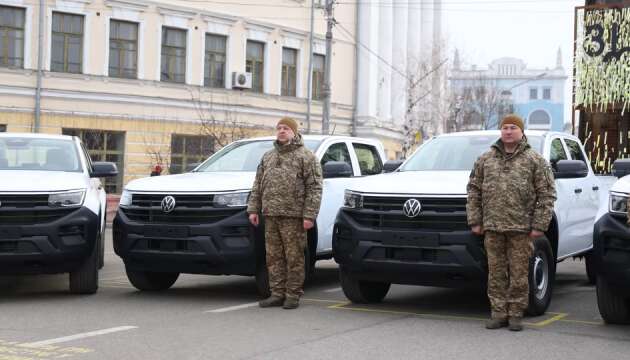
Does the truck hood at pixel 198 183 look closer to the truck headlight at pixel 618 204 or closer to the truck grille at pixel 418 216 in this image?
the truck grille at pixel 418 216

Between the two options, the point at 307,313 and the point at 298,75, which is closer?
the point at 307,313

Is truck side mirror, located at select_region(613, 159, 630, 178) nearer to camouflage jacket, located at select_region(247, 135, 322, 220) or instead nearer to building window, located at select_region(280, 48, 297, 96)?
camouflage jacket, located at select_region(247, 135, 322, 220)

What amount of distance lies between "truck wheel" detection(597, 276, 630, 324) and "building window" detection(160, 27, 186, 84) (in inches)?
1131

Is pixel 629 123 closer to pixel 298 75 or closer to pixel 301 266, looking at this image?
pixel 301 266

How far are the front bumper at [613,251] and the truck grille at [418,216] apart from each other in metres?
1.13

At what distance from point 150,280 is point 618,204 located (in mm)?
5070

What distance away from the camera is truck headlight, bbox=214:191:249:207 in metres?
9.99

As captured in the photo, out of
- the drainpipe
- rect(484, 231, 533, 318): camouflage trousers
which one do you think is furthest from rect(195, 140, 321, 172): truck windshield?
the drainpipe

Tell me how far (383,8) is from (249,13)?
31.4 feet

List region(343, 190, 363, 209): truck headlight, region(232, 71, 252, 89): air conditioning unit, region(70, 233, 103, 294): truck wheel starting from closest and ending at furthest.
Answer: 1. region(343, 190, 363, 209): truck headlight
2. region(70, 233, 103, 294): truck wheel
3. region(232, 71, 252, 89): air conditioning unit

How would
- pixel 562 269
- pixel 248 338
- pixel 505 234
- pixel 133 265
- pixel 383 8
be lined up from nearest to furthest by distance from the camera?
pixel 248 338
pixel 505 234
pixel 133 265
pixel 562 269
pixel 383 8

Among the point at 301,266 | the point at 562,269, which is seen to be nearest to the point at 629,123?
the point at 562,269

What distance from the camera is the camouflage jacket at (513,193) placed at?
851cm

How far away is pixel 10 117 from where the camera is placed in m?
31.7
